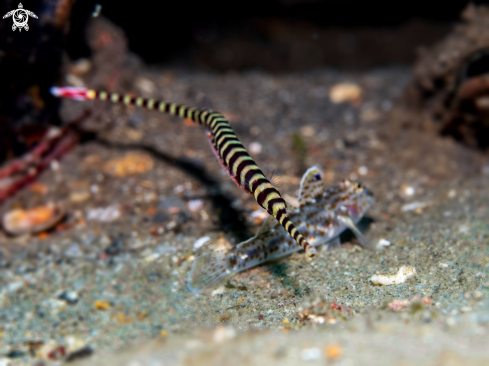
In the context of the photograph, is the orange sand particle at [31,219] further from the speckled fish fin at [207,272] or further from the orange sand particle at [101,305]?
the speckled fish fin at [207,272]

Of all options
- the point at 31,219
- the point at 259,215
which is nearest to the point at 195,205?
the point at 259,215

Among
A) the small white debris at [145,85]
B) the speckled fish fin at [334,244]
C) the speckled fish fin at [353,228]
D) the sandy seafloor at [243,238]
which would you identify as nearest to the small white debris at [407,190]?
the sandy seafloor at [243,238]

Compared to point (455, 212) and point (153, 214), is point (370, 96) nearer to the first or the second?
point (455, 212)

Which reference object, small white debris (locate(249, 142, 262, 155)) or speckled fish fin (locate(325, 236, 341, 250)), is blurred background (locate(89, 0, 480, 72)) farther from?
speckled fish fin (locate(325, 236, 341, 250))

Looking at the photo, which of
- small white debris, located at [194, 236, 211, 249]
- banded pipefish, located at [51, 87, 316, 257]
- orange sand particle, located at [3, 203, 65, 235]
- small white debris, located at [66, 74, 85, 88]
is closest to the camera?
banded pipefish, located at [51, 87, 316, 257]

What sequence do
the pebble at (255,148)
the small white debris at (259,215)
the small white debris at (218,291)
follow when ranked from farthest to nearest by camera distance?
the pebble at (255,148) < the small white debris at (259,215) < the small white debris at (218,291)

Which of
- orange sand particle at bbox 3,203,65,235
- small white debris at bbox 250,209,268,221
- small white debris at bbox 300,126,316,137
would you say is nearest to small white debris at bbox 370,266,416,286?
small white debris at bbox 250,209,268,221

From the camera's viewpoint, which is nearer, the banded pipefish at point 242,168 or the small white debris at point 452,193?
the banded pipefish at point 242,168
